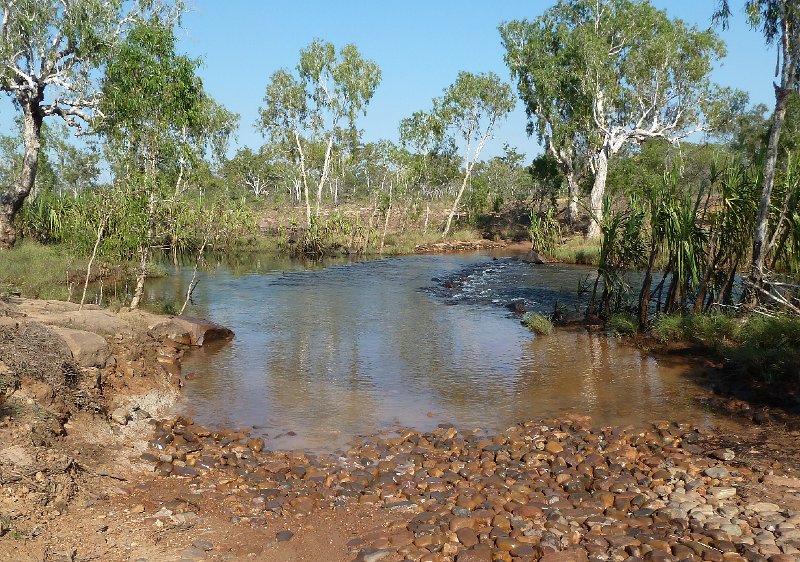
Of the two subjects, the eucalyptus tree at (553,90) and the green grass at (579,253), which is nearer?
the green grass at (579,253)

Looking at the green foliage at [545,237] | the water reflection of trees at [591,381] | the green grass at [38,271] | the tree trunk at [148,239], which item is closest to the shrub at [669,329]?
the water reflection of trees at [591,381]

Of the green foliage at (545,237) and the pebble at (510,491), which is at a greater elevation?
the green foliage at (545,237)

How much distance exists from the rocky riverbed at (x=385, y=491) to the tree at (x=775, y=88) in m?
3.70

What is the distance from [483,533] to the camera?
17.6ft

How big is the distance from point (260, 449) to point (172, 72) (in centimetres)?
918

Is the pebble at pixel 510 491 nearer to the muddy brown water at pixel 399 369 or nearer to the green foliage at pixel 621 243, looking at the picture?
the muddy brown water at pixel 399 369

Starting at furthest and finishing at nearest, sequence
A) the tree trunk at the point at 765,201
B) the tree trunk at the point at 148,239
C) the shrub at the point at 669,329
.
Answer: the tree trunk at the point at 148,239
the shrub at the point at 669,329
the tree trunk at the point at 765,201

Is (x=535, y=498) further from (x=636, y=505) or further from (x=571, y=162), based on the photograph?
(x=571, y=162)

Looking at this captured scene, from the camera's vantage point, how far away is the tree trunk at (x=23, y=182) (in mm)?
21688

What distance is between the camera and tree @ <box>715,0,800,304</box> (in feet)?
33.7

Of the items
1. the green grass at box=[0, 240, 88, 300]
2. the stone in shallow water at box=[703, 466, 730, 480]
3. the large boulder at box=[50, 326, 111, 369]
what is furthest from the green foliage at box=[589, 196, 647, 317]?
the green grass at box=[0, 240, 88, 300]

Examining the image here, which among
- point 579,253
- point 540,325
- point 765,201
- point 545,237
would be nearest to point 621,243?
point 540,325

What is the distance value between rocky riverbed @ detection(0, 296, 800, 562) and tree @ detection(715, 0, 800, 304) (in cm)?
370

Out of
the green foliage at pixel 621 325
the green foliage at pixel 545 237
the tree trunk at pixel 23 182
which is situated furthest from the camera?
the green foliage at pixel 545 237
